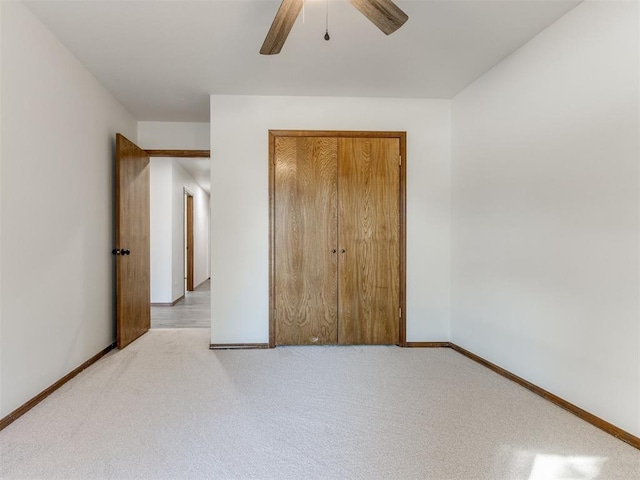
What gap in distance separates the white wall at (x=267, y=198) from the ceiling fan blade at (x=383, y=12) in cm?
158

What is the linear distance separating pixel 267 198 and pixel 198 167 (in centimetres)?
356

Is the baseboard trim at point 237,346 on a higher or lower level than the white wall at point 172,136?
lower

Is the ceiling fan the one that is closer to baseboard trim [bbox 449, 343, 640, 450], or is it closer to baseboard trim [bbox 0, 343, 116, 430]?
baseboard trim [bbox 449, 343, 640, 450]

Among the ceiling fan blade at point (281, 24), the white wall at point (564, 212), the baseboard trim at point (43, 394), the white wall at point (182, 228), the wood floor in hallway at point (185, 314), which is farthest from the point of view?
the white wall at point (182, 228)

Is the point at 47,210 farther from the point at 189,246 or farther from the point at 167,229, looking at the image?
the point at 189,246

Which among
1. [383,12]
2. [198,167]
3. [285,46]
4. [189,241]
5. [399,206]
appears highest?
[285,46]

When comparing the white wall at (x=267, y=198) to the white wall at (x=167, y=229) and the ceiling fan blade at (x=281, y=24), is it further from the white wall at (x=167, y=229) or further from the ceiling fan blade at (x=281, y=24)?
the white wall at (x=167, y=229)

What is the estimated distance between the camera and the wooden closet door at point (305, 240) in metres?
3.17

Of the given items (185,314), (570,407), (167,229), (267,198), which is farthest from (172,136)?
(570,407)

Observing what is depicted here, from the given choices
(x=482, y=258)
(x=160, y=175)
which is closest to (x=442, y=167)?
(x=482, y=258)

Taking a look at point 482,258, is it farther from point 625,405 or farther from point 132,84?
point 132,84

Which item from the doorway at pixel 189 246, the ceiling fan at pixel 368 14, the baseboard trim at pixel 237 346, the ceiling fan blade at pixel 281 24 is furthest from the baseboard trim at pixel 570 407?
the doorway at pixel 189 246

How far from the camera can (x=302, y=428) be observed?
1795 millimetres

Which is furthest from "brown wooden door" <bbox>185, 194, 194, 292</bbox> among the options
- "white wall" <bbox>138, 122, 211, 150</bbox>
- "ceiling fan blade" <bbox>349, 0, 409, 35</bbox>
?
"ceiling fan blade" <bbox>349, 0, 409, 35</bbox>
